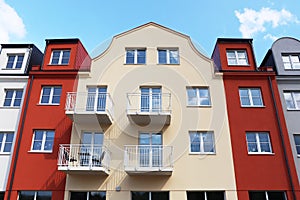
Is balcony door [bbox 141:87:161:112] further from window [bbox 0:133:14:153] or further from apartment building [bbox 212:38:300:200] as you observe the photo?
window [bbox 0:133:14:153]

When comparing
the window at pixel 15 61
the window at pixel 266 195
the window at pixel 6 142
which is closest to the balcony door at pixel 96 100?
the window at pixel 6 142

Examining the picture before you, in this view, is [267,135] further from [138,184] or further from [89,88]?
[89,88]

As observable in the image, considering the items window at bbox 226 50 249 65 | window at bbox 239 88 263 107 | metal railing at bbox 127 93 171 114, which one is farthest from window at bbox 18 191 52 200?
window at bbox 226 50 249 65

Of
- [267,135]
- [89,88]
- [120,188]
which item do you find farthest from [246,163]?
[89,88]

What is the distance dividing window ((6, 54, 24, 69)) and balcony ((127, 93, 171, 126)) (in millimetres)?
7385

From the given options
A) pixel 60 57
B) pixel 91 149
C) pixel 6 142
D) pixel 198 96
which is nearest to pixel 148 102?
pixel 198 96

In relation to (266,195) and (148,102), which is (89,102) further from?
(266,195)

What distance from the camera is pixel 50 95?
578 inches

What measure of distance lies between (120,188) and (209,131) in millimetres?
5390

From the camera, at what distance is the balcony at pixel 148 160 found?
11680 mm

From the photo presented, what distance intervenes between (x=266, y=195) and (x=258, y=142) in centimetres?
260

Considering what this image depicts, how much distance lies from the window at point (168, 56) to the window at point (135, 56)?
3.29 ft

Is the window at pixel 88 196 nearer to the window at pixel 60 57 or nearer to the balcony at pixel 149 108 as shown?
the balcony at pixel 149 108

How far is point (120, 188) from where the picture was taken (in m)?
12.3
